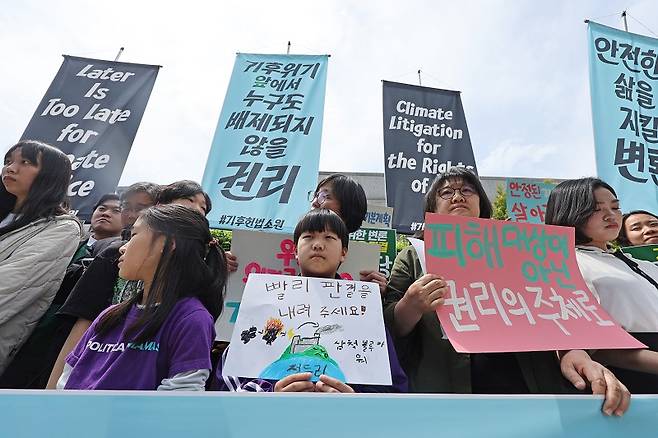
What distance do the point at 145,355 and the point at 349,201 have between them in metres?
1.33

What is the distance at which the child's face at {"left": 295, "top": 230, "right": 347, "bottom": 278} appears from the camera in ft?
5.51

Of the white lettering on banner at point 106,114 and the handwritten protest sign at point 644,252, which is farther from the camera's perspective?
the white lettering on banner at point 106,114

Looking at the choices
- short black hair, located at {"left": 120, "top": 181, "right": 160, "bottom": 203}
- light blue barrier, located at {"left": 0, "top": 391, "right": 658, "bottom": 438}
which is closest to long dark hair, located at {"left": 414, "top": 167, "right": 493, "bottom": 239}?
light blue barrier, located at {"left": 0, "top": 391, "right": 658, "bottom": 438}

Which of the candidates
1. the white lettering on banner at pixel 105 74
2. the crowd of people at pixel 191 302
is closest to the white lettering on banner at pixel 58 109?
the white lettering on banner at pixel 105 74

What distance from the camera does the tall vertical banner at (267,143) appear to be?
4062 mm

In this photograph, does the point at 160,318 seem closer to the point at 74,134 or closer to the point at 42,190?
the point at 42,190

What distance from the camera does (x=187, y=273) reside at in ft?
5.07

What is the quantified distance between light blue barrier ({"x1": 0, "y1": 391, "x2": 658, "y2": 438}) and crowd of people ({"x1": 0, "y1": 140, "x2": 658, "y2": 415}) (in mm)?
188

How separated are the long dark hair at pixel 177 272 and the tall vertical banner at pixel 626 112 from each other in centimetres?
452

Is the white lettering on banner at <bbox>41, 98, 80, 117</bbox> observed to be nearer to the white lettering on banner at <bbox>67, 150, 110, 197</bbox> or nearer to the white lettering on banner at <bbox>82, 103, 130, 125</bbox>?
the white lettering on banner at <bbox>82, 103, 130, 125</bbox>

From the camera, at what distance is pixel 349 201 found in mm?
2285

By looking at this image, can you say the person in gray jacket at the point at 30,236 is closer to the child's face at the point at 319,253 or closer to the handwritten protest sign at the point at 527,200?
the child's face at the point at 319,253

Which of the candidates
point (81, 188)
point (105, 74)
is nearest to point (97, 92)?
point (105, 74)

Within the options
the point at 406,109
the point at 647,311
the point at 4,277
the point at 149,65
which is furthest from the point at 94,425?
the point at 406,109
